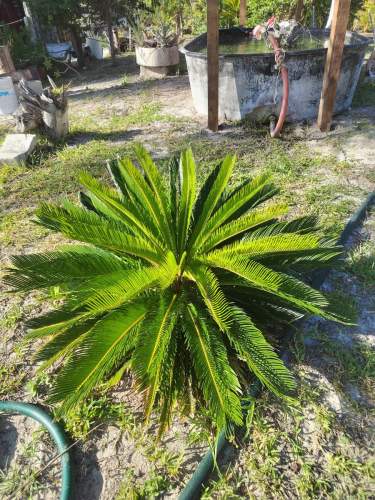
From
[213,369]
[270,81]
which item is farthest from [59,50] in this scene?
[213,369]

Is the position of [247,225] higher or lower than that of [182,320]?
higher

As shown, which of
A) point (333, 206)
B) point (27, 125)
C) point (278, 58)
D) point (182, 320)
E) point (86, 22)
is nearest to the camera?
point (182, 320)

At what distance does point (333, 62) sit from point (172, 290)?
4015 mm

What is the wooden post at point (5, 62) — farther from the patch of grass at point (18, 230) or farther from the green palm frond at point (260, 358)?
the green palm frond at point (260, 358)

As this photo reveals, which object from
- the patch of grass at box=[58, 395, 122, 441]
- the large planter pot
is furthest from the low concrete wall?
the patch of grass at box=[58, 395, 122, 441]

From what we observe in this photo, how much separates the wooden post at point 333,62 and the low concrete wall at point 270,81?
14.6 inches

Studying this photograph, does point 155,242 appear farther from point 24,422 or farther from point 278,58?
point 278,58

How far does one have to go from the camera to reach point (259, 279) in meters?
1.51

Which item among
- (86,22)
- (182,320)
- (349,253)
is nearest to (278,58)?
(349,253)

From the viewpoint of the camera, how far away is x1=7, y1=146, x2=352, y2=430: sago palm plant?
148 centimetres

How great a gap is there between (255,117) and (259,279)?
4233 millimetres

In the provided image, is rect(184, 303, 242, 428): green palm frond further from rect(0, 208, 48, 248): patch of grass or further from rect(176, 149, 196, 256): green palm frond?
rect(0, 208, 48, 248): patch of grass

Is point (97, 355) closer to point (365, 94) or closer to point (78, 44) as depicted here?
point (365, 94)

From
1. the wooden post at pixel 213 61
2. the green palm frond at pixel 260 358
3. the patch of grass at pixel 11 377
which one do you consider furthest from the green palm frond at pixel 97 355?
the wooden post at pixel 213 61
